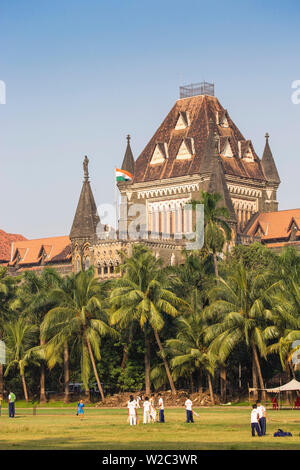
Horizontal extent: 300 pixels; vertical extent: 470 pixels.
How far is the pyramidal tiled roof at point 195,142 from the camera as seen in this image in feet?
443

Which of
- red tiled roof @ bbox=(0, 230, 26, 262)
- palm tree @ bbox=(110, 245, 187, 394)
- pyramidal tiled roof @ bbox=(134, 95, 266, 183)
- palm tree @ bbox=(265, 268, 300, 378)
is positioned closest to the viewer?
palm tree @ bbox=(265, 268, 300, 378)

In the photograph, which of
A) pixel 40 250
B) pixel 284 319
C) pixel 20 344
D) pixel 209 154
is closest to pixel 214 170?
pixel 209 154

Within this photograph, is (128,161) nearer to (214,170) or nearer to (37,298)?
(214,170)

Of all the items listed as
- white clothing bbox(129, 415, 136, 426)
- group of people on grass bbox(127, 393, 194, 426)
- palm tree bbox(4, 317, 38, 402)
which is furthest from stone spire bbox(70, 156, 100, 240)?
white clothing bbox(129, 415, 136, 426)

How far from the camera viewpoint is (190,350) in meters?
79.6

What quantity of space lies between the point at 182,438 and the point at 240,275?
33192 mm

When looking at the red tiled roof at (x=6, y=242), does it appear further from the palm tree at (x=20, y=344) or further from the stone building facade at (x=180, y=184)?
the palm tree at (x=20, y=344)

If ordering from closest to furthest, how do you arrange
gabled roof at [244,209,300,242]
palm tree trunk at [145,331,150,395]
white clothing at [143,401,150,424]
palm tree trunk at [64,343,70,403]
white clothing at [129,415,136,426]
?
white clothing at [129,415,136,426] < white clothing at [143,401,150,424] < palm tree trunk at [145,331,150,395] < palm tree trunk at [64,343,70,403] < gabled roof at [244,209,300,242]

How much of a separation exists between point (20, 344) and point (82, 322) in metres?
7.44

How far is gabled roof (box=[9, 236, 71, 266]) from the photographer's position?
5777 inches

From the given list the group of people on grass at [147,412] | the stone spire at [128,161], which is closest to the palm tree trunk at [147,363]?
the group of people on grass at [147,412]

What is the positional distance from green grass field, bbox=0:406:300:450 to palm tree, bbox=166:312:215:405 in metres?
13.5

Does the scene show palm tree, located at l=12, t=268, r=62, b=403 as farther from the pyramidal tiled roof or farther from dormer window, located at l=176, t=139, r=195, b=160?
dormer window, located at l=176, t=139, r=195, b=160

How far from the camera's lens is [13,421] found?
6112 centimetres
